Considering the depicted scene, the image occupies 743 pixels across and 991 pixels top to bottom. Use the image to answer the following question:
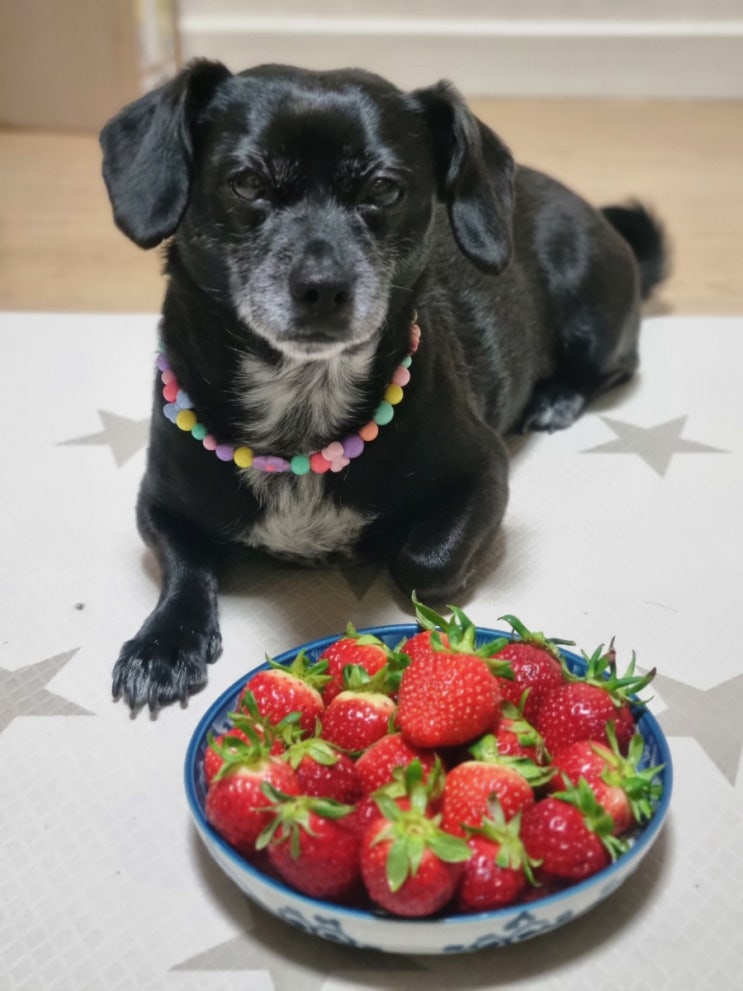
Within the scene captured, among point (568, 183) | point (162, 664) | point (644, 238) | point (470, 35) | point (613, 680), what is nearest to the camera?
point (613, 680)

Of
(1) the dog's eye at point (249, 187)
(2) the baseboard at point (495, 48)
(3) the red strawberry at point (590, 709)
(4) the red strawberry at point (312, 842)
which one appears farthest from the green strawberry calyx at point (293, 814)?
(2) the baseboard at point (495, 48)

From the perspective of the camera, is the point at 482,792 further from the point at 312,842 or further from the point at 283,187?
the point at 283,187

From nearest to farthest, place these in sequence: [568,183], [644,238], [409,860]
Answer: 1. [409,860]
2. [644,238]
3. [568,183]

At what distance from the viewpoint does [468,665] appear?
3.27ft

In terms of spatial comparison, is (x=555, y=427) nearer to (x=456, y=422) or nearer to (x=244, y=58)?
(x=456, y=422)

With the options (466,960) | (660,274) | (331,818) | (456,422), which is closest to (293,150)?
(456,422)

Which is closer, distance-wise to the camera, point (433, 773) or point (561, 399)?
point (433, 773)

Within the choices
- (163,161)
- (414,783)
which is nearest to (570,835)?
(414,783)

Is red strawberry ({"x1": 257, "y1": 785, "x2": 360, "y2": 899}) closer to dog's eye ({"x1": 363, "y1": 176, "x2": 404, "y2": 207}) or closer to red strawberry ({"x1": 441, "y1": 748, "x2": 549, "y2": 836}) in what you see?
red strawberry ({"x1": 441, "y1": 748, "x2": 549, "y2": 836})

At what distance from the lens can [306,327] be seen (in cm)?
123

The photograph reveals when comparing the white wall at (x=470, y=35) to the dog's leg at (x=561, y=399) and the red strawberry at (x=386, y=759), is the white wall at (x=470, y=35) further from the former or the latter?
the red strawberry at (x=386, y=759)

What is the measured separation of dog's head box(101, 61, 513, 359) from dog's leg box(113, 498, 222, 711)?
1.10ft

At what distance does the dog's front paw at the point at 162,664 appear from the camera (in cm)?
127

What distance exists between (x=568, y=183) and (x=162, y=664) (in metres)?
2.32
